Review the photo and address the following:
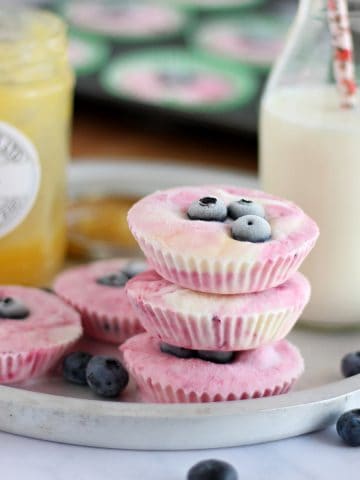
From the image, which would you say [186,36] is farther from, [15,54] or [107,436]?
[107,436]

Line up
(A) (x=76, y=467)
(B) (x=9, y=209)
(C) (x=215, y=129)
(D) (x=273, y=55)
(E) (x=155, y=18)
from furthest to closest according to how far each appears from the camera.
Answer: (E) (x=155, y=18), (D) (x=273, y=55), (C) (x=215, y=129), (B) (x=9, y=209), (A) (x=76, y=467)

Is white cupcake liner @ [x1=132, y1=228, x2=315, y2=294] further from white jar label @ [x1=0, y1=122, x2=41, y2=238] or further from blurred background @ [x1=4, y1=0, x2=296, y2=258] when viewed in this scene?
blurred background @ [x1=4, y1=0, x2=296, y2=258]

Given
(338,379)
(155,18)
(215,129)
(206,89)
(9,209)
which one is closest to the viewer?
(338,379)

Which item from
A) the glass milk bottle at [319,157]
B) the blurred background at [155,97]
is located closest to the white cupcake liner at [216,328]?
the glass milk bottle at [319,157]

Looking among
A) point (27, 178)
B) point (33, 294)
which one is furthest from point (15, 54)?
point (33, 294)

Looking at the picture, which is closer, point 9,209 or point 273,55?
point 9,209

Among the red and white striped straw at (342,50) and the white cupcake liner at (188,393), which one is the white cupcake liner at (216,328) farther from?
the red and white striped straw at (342,50)
